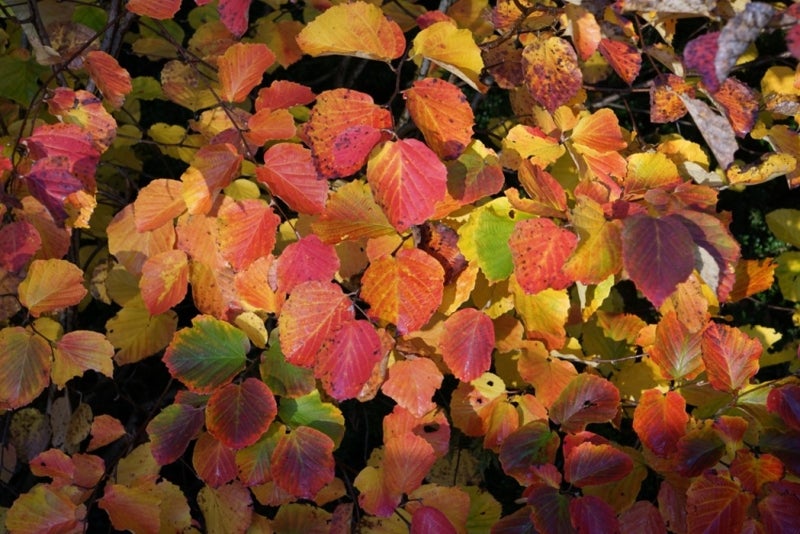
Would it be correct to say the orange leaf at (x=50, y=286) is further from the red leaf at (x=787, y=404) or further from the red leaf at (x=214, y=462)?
the red leaf at (x=787, y=404)

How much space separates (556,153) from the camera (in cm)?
104

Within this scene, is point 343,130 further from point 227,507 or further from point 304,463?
point 227,507

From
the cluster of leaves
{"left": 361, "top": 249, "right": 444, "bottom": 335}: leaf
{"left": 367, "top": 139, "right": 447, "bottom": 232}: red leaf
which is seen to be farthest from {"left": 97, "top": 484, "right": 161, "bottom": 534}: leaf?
{"left": 367, "top": 139, "right": 447, "bottom": 232}: red leaf

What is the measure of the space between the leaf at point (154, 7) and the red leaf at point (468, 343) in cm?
49

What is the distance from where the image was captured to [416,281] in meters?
0.93

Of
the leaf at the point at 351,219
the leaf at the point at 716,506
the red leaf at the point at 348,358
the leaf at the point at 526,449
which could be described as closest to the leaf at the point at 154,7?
the leaf at the point at 351,219

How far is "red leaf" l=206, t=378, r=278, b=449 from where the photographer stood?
999mm

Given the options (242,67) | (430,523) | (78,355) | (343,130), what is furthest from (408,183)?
(78,355)

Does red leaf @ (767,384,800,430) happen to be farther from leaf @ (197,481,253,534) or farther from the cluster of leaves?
leaf @ (197,481,253,534)

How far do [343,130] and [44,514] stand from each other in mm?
640

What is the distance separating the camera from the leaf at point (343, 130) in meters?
0.88

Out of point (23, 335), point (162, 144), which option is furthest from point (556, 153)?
point (23, 335)

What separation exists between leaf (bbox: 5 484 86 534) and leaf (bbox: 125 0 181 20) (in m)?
0.62

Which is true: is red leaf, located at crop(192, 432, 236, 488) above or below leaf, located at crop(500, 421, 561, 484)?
below
